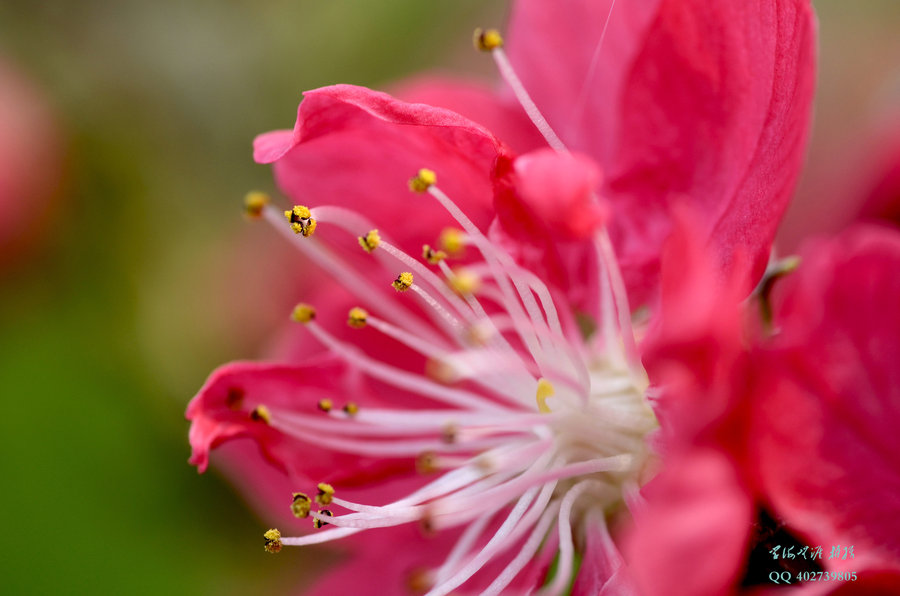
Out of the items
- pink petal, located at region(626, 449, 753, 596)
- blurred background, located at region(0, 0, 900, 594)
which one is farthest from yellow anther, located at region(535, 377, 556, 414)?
blurred background, located at region(0, 0, 900, 594)

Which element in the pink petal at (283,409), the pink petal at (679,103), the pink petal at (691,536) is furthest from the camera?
the pink petal at (283,409)

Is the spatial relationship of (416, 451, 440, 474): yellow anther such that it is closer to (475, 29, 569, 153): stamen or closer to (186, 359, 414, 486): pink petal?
(186, 359, 414, 486): pink petal

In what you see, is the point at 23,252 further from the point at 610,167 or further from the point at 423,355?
the point at 610,167

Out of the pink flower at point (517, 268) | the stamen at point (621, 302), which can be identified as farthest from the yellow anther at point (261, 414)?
the stamen at point (621, 302)

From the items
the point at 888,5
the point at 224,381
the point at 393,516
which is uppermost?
the point at 224,381

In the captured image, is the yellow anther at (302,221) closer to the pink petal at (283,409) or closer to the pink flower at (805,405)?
the pink petal at (283,409)

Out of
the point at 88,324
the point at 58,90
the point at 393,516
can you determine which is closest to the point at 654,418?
the point at 393,516
